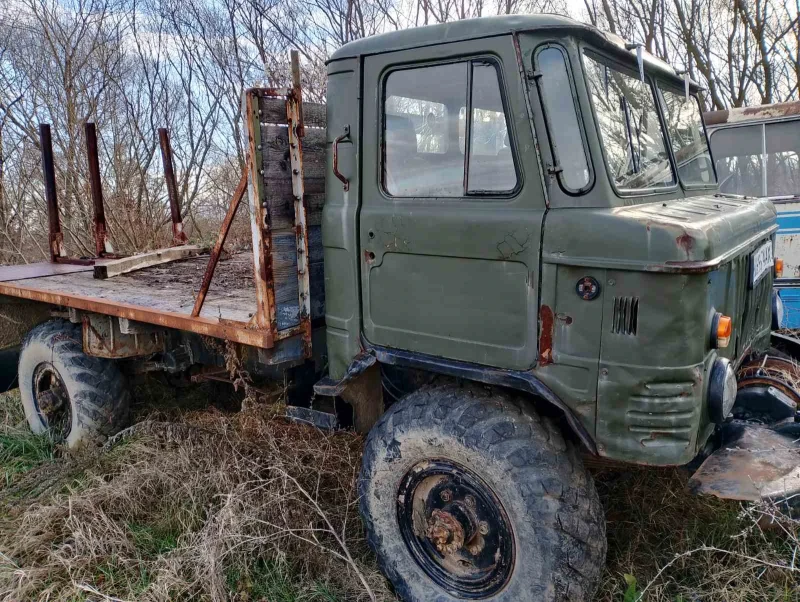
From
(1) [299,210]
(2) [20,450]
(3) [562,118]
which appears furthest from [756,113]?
(2) [20,450]

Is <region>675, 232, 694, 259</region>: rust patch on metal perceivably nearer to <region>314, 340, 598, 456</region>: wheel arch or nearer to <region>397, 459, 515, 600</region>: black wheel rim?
<region>314, 340, 598, 456</region>: wheel arch

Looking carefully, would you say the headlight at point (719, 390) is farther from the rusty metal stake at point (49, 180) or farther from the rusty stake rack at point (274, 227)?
the rusty metal stake at point (49, 180)

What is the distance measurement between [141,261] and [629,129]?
426 centimetres

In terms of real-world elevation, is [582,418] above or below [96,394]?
above

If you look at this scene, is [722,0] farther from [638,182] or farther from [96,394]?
[96,394]

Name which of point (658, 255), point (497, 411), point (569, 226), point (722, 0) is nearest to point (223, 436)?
point (497, 411)

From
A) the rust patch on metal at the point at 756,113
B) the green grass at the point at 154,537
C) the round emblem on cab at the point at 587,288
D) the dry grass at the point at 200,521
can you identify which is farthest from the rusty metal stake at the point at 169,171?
the rust patch on metal at the point at 756,113

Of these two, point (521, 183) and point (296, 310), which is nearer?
point (521, 183)

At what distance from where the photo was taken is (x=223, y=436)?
395 centimetres

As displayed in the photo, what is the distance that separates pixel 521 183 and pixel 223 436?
255cm

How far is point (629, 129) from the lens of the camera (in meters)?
2.70

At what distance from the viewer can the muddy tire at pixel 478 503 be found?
249cm

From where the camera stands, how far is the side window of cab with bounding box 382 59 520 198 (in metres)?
2.55

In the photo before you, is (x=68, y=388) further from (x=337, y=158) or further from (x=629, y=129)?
(x=629, y=129)
